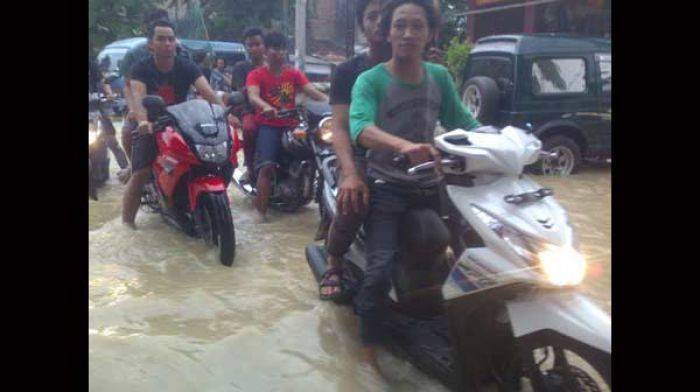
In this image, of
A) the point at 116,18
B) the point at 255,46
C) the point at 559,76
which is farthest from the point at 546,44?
the point at 116,18

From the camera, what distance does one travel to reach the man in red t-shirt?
20.3 feet

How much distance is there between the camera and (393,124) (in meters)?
3.28

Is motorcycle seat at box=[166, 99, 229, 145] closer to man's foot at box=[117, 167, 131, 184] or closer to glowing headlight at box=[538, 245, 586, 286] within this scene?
man's foot at box=[117, 167, 131, 184]

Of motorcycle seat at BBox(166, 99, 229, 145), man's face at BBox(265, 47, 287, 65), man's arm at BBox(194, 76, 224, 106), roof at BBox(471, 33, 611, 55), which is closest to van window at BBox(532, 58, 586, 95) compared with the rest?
roof at BBox(471, 33, 611, 55)

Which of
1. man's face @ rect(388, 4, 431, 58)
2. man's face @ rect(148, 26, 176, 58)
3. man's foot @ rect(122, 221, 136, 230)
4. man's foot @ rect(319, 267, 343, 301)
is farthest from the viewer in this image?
man's foot @ rect(122, 221, 136, 230)

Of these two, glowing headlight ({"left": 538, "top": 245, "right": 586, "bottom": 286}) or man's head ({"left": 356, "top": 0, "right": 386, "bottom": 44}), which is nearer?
glowing headlight ({"left": 538, "top": 245, "right": 586, "bottom": 286})

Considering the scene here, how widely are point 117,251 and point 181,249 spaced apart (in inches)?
17.8

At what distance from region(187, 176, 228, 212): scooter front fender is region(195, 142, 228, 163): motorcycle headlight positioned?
18cm

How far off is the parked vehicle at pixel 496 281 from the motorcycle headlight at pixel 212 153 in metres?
2.10

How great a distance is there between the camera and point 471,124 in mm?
3461

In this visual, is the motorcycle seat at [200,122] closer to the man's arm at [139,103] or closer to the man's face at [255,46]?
the man's arm at [139,103]
